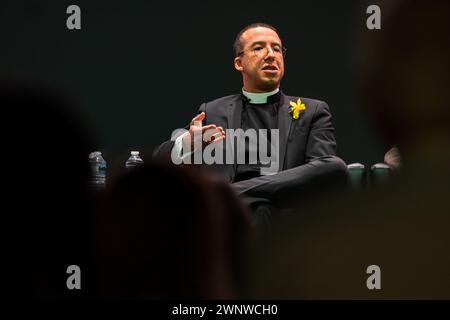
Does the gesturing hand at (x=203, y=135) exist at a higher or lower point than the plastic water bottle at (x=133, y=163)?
higher

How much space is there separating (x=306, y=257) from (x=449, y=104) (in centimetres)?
22

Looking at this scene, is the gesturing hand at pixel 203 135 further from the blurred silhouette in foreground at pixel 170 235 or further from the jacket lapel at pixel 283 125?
the blurred silhouette in foreground at pixel 170 235

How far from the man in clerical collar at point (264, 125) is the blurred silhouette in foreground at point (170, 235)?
1733 mm

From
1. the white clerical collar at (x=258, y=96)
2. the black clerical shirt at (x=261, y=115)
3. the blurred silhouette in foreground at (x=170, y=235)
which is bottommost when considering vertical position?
the blurred silhouette in foreground at (x=170, y=235)

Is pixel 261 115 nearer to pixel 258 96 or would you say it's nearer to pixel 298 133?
pixel 258 96

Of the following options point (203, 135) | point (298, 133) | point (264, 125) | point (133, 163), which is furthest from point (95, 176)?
point (264, 125)

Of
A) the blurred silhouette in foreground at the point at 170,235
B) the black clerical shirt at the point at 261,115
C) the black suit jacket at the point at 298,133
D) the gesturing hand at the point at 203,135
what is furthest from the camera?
the black clerical shirt at the point at 261,115

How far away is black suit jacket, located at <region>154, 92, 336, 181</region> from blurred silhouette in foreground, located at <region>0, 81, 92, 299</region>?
197 centimetres

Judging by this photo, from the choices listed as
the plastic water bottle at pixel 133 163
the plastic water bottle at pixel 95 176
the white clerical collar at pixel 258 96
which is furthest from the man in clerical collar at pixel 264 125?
the plastic water bottle at pixel 95 176

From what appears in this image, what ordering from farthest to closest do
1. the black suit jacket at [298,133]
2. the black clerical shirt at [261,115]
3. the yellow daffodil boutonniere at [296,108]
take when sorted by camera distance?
the black clerical shirt at [261,115] < the yellow daffodil boutonniere at [296,108] < the black suit jacket at [298,133]

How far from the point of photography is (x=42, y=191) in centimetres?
68

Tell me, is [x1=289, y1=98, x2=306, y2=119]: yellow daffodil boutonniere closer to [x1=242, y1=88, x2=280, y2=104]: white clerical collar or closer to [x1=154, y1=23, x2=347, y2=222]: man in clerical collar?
[x1=154, y1=23, x2=347, y2=222]: man in clerical collar

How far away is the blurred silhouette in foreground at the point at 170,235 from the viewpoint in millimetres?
646

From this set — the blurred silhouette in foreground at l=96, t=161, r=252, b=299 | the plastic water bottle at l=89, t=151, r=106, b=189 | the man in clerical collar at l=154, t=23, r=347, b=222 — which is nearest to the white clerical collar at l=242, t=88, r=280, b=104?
the man in clerical collar at l=154, t=23, r=347, b=222
